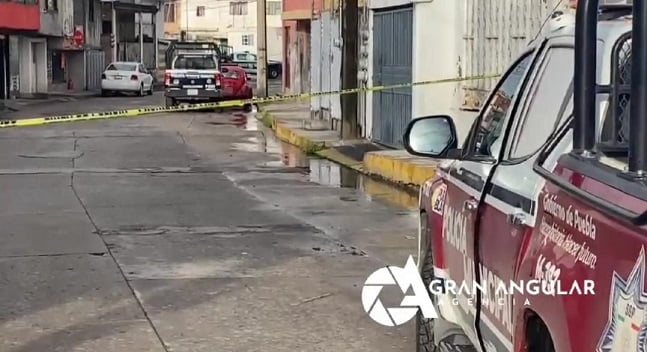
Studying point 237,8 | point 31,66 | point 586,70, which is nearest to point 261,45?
point 31,66

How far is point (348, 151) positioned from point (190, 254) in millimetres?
A: 9936

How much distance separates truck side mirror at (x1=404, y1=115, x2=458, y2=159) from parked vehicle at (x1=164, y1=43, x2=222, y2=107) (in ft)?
93.8

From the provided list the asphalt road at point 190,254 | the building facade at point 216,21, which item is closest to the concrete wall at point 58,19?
the asphalt road at point 190,254

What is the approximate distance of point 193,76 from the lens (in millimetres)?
33406

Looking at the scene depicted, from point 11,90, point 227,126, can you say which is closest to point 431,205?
point 227,126

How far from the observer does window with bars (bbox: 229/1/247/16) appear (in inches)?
3762

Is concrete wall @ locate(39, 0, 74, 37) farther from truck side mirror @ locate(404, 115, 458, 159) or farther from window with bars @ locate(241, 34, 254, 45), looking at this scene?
window with bars @ locate(241, 34, 254, 45)

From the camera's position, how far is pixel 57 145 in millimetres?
20656

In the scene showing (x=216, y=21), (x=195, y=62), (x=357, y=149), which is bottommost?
(x=357, y=149)

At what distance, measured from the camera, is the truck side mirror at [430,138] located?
513 cm

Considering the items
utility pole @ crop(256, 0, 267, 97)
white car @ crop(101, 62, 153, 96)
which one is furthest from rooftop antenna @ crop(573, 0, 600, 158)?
white car @ crop(101, 62, 153, 96)

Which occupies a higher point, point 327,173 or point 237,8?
point 237,8

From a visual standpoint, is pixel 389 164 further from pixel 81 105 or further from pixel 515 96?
pixel 81 105

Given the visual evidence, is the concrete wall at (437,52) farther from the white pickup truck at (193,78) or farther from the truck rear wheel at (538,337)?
the white pickup truck at (193,78)
